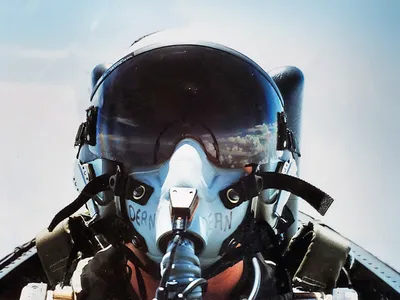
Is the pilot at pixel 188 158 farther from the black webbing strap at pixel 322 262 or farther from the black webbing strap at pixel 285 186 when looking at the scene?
the black webbing strap at pixel 322 262

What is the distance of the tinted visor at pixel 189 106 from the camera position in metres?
2.08

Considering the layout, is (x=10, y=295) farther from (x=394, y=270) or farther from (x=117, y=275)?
(x=394, y=270)

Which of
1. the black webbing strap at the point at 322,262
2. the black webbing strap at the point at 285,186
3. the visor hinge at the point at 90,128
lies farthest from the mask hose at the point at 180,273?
the black webbing strap at the point at 322,262

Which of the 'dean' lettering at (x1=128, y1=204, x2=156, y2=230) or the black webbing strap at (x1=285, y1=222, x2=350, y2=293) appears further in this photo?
the black webbing strap at (x1=285, y1=222, x2=350, y2=293)

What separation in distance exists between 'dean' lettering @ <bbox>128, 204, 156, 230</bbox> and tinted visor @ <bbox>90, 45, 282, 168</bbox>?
13 centimetres

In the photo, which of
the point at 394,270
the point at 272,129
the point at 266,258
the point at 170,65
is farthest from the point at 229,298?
the point at 394,270

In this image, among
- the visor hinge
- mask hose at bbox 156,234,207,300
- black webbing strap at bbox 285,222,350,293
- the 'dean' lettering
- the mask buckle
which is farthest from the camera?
black webbing strap at bbox 285,222,350,293

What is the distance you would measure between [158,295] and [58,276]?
117 centimetres

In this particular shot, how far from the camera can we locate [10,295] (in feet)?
9.45

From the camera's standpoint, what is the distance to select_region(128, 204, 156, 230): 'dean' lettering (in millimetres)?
2010

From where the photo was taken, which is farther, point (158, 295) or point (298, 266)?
point (298, 266)

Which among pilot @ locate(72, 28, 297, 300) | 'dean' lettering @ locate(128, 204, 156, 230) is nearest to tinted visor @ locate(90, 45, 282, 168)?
pilot @ locate(72, 28, 297, 300)

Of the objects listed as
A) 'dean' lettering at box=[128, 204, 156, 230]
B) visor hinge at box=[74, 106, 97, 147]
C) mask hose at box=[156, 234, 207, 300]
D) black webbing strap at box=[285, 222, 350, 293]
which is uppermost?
visor hinge at box=[74, 106, 97, 147]

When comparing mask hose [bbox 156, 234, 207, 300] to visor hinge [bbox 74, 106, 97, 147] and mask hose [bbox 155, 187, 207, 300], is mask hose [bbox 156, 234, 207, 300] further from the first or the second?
visor hinge [bbox 74, 106, 97, 147]
